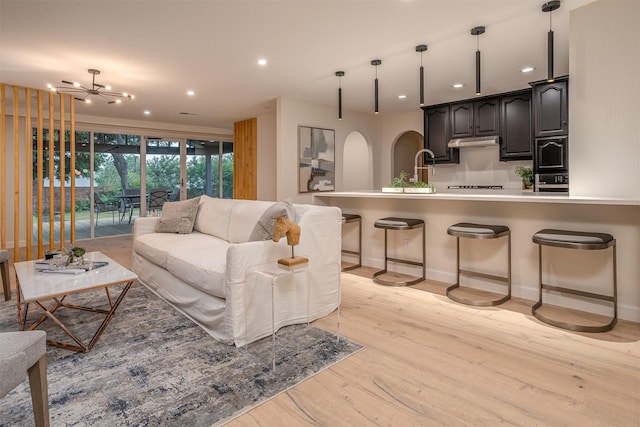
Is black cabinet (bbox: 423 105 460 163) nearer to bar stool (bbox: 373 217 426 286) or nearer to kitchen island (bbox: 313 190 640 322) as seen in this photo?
kitchen island (bbox: 313 190 640 322)

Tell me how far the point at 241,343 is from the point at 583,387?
79.3 inches

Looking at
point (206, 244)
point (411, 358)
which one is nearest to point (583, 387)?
point (411, 358)

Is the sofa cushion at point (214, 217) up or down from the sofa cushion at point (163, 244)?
up

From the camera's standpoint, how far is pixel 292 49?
369cm

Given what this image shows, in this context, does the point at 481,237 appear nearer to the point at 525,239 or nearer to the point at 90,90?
the point at 525,239

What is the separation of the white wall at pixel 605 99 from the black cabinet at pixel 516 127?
2.60 m

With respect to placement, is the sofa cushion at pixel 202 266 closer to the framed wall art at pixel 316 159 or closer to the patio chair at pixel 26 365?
the patio chair at pixel 26 365

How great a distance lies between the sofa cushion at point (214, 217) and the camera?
13.1 feet

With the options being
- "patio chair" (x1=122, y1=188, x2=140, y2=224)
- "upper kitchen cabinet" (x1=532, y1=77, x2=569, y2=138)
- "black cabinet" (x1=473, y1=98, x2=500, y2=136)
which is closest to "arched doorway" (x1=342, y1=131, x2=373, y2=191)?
"black cabinet" (x1=473, y1=98, x2=500, y2=136)

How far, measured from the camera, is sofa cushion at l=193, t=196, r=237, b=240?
3.98m

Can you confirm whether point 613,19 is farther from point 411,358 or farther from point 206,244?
point 206,244

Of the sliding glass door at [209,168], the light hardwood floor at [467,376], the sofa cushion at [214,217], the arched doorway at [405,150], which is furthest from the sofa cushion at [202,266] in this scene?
the arched doorway at [405,150]

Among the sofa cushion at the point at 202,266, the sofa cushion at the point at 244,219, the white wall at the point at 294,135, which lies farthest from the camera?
the white wall at the point at 294,135

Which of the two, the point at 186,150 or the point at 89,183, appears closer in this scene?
the point at 89,183
